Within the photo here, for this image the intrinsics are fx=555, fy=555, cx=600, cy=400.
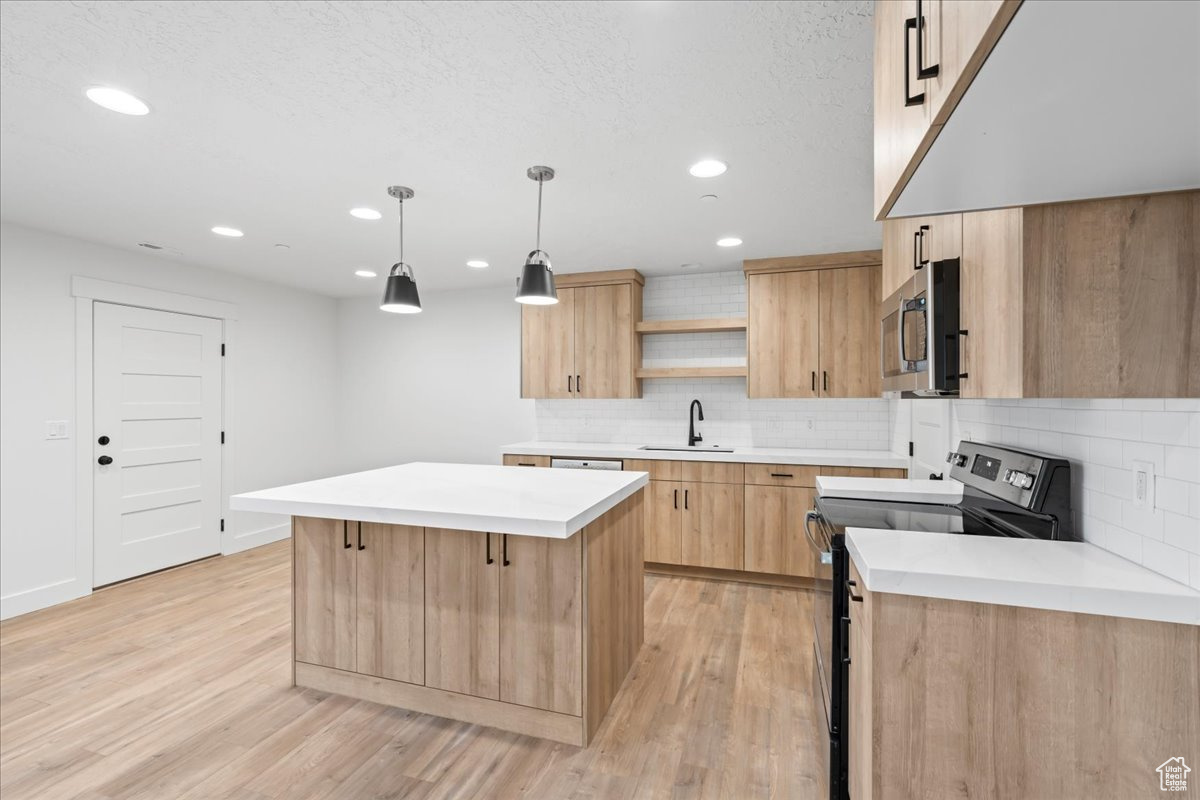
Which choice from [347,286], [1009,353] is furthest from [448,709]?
[347,286]

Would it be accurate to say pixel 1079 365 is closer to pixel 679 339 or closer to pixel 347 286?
pixel 679 339

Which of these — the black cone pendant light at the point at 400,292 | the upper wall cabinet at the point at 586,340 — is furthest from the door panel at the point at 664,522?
the black cone pendant light at the point at 400,292

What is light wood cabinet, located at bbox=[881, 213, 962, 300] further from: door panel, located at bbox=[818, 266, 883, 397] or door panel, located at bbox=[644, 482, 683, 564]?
door panel, located at bbox=[644, 482, 683, 564]

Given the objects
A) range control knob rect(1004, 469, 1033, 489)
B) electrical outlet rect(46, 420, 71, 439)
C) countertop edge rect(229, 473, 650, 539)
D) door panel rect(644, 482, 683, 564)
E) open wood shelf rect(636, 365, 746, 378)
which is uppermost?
open wood shelf rect(636, 365, 746, 378)

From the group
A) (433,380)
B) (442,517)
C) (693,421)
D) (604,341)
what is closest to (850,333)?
(693,421)

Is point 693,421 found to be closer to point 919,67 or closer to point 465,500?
point 465,500

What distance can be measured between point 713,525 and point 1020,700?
9.42ft

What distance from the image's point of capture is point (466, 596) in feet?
7.52

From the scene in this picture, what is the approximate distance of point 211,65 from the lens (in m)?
1.77

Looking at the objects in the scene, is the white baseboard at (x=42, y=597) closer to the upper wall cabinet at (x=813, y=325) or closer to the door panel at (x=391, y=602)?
the door panel at (x=391, y=602)

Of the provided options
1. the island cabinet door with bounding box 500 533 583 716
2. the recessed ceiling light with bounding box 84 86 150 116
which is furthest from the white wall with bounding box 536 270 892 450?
the recessed ceiling light with bounding box 84 86 150 116

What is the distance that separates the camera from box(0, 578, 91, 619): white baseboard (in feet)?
11.2

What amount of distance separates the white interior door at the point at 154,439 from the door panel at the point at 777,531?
4408 millimetres

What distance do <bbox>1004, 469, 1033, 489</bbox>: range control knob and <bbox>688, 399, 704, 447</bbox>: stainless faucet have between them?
8.91ft
